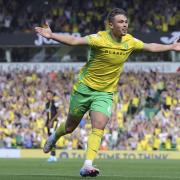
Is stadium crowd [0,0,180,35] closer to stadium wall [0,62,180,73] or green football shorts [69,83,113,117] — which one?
stadium wall [0,62,180,73]

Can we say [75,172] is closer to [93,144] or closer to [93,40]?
[93,144]

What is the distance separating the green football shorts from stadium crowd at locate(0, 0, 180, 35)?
2380 centimetres

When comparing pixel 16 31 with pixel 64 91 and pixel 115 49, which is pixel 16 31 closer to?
pixel 64 91

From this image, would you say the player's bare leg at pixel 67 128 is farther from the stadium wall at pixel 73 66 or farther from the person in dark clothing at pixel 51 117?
the stadium wall at pixel 73 66

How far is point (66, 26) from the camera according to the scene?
35469mm

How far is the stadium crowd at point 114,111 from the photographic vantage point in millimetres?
27438

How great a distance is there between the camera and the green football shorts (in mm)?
10804

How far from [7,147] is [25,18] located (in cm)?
1039

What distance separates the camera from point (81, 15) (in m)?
36.2

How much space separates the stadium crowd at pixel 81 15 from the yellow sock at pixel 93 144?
80.5 feet

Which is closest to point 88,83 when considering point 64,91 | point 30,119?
point 30,119

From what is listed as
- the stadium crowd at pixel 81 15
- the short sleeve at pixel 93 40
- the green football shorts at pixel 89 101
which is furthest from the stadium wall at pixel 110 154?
the short sleeve at pixel 93 40

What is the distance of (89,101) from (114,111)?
18.6 meters

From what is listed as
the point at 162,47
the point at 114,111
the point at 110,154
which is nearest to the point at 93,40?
the point at 162,47
